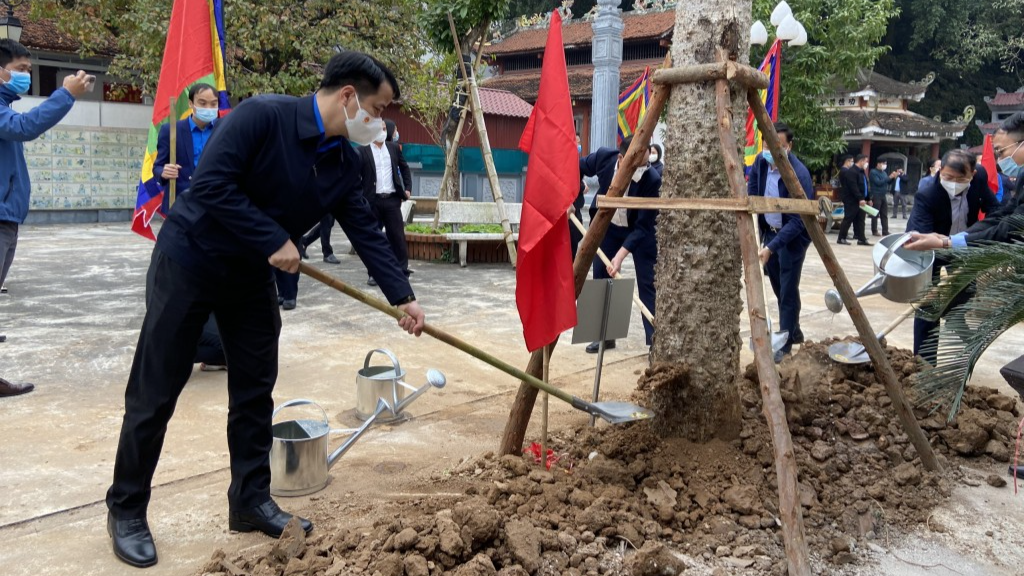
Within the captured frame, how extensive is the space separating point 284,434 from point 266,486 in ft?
1.71

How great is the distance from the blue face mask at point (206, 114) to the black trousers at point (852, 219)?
1343 cm

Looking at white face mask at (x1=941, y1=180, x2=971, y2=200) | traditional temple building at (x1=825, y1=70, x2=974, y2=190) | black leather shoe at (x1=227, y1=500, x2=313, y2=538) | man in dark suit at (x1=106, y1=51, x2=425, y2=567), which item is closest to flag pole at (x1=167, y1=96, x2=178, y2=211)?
man in dark suit at (x1=106, y1=51, x2=425, y2=567)

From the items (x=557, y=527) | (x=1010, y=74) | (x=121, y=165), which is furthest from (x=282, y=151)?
(x=1010, y=74)

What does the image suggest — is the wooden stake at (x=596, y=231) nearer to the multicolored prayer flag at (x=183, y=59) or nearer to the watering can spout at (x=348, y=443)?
the watering can spout at (x=348, y=443)

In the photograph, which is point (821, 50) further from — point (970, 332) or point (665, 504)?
point (665, 504)

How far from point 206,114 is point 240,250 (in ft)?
9.14

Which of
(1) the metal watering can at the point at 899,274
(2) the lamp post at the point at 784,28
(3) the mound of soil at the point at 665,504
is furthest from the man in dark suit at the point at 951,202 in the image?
(2) the lamp post at the point at 784,28

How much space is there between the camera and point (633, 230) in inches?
240

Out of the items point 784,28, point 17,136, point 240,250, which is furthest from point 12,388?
point 784,28

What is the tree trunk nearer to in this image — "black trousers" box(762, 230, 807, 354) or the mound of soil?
the mound of soil

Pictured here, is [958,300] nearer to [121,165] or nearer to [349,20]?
[349,20]

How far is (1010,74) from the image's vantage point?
1267 inches

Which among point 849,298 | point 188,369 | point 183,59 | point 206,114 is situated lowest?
point 188,369

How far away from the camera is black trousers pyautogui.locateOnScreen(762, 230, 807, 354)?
6195 mm
